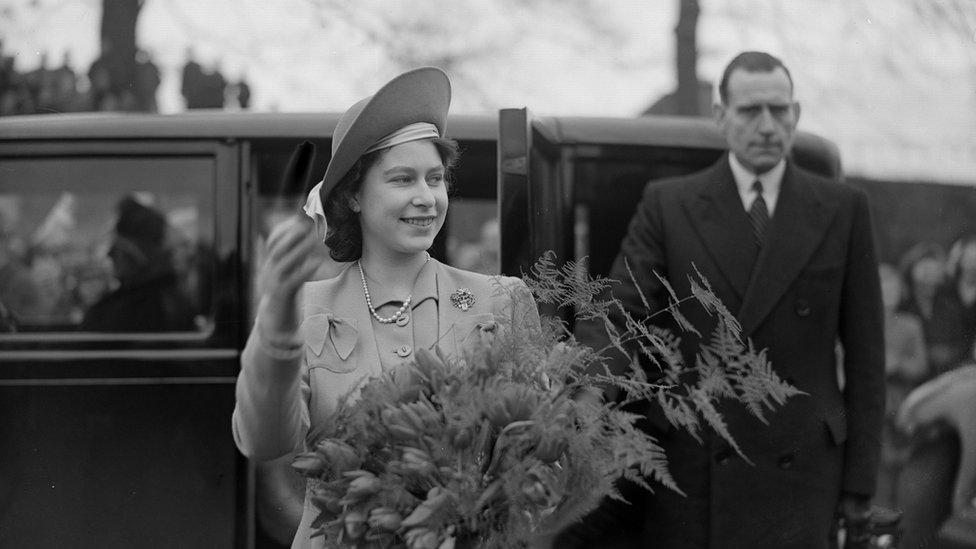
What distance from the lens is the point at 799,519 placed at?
3035 mm

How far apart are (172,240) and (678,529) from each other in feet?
A: 6.67

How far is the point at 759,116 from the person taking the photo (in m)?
3.14

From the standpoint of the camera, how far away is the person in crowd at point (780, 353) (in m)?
3.01

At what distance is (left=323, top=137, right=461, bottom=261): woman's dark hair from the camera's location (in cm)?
190

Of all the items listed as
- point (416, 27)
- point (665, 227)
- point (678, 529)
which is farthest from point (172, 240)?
point (678, 529)

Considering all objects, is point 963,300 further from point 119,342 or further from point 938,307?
point 119,342

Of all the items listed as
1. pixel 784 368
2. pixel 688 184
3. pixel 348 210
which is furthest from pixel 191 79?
pixel 784 368

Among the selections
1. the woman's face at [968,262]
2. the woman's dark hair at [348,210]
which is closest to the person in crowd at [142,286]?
the woman's dark hair at [348,210]

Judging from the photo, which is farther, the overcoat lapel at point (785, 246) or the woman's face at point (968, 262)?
the woman's face at point (968, 262)

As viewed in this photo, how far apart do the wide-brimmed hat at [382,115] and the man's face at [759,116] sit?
1.51m

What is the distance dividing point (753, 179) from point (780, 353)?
57 cm

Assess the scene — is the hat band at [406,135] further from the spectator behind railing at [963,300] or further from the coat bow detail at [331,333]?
the spectator behind railing at [963,300]

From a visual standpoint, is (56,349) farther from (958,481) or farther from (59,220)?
(958,481)

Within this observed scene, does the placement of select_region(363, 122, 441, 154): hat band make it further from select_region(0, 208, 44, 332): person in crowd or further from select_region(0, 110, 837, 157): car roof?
select_region(0, 208, 44, 332): person in crowd
